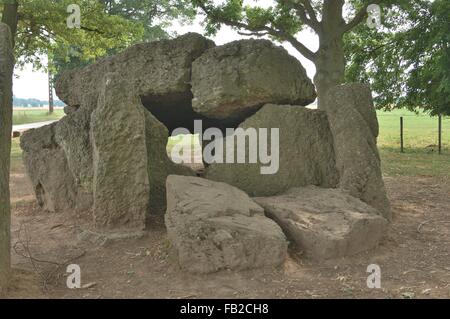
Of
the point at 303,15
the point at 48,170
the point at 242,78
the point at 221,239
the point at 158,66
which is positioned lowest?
the point at 221,239

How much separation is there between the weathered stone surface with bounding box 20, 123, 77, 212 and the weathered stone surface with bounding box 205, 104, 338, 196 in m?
2.47

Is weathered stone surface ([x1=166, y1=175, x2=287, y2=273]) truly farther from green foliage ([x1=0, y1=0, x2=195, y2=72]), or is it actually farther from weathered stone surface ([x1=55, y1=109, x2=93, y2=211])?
green foliage ([x1=0, y1=0, x2=195, y2=72])

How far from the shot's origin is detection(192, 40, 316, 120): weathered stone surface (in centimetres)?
718

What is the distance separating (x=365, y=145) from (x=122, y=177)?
3467 millimetres

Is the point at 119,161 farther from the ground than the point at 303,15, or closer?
closer

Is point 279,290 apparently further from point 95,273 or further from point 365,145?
point 365,145

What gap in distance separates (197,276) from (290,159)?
2.79 m

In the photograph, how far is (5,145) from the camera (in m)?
4.52

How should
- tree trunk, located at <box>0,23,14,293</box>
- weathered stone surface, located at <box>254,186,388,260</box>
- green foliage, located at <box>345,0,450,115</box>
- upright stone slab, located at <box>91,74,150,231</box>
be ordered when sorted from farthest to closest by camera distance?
green foliage, located at <box>345,0,450,115</box>
upright stone slab, located at <box>91,74,150,231</box>
weathered stone surface, located at <box>254,186,388,260</box>
tree trunk, located at <box>0,23,14,293</box>

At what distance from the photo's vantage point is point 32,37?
16406 millimetres

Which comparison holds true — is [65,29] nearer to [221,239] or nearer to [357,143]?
[357,143]

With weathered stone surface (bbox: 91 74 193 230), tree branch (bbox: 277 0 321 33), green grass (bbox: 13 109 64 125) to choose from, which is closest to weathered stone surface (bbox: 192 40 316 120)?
weathered stone surface (bbox: 91 74 193 230)

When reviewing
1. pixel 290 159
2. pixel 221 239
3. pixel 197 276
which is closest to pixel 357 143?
pixel 290 159
